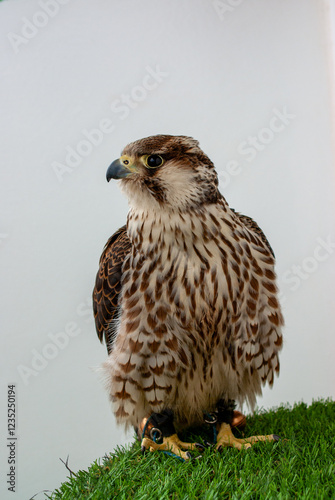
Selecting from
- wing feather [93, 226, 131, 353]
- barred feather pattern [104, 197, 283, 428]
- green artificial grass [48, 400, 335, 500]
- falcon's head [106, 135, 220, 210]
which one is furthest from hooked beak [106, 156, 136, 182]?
green artificial grass [48, 400, 335, 500]

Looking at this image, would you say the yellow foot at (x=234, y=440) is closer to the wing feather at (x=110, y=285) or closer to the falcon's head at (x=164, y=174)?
the wing feather at (x=110, y=285)

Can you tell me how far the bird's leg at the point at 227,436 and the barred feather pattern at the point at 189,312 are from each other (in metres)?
0.16

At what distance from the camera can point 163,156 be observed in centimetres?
165

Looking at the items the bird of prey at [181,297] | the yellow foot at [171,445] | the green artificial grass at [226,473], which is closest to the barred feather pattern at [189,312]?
the bird of prey at [181,297]

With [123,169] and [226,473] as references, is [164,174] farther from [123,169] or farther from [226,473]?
[226,473]

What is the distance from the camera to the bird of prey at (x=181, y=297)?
1.66m

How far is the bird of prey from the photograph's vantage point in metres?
1.66

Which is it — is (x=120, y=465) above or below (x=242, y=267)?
below

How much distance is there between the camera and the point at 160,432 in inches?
72.7

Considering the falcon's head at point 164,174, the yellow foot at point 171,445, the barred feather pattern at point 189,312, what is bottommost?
the yellow foot at point 171,445

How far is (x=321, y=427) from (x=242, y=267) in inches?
35.3

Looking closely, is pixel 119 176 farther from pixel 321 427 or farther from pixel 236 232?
pixel 321 427

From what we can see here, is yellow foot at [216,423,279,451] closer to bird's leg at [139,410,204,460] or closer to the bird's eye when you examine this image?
bird's leg at [139,410,204,460]

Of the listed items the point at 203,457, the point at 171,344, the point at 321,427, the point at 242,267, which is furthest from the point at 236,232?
the point at 321,427
